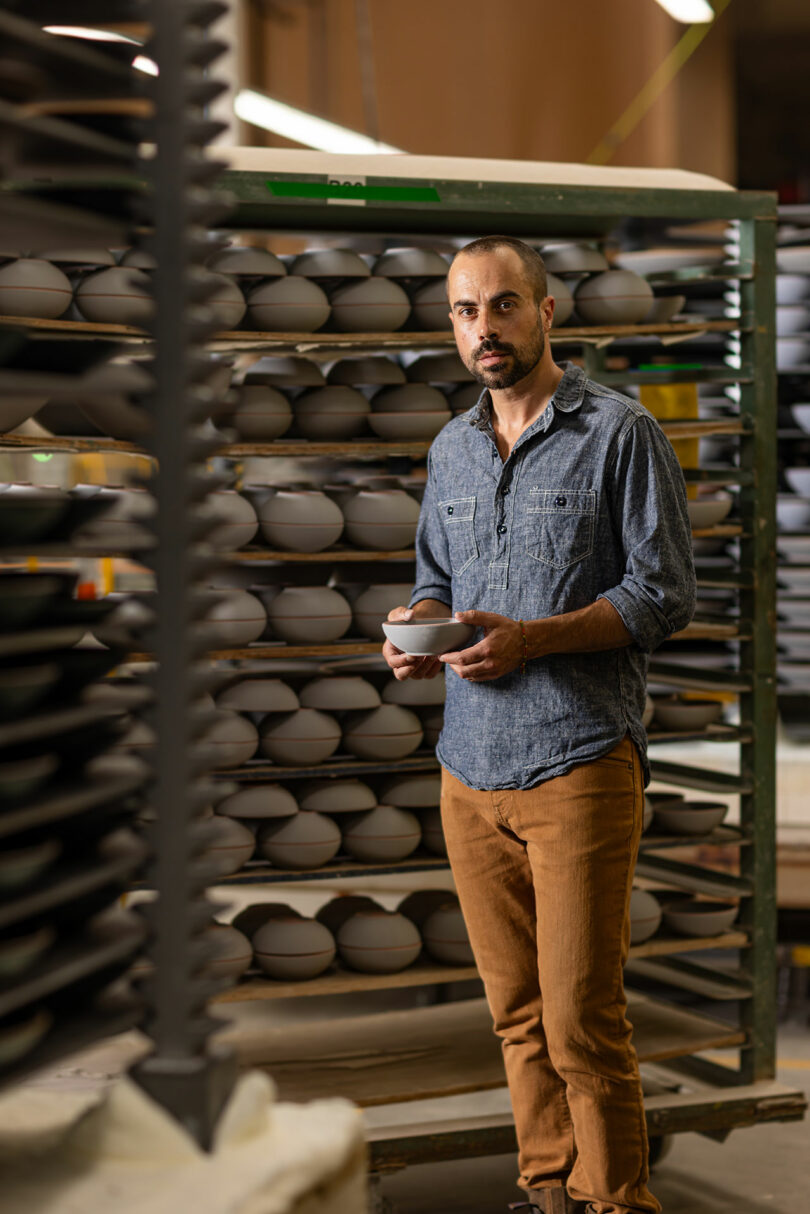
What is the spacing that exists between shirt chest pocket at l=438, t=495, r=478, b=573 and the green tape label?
0.72 meters

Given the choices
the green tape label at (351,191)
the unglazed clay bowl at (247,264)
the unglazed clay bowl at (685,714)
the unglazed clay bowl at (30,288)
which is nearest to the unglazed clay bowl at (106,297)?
the unglazed clay bowl at (30,288)

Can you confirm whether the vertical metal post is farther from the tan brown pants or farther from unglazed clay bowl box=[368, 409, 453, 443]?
the tan brown pants

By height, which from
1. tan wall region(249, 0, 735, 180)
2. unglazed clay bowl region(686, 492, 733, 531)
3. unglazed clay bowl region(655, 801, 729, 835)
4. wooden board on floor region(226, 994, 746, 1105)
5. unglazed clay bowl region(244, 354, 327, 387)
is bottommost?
wooden board on floor region(226, 994, 746, 1105)

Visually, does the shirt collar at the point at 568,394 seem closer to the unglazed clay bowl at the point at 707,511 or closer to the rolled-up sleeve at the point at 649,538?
the rolled-up sleeve at the point at 649,538

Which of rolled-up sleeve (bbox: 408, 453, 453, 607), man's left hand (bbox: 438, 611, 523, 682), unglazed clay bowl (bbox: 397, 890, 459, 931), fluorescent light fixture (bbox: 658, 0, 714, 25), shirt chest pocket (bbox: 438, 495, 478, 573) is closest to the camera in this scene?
man's left hand (bbox: 438, 611, 523, 682)

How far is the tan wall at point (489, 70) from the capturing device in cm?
640

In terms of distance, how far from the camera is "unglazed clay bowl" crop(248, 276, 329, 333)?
9.16 ft

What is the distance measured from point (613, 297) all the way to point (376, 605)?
0.86 metres

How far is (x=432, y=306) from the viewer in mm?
2898

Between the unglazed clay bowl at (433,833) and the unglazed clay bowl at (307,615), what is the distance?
46cm

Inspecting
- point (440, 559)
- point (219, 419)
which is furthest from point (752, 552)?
point (219, 419)

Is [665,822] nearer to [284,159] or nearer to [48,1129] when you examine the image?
[284,159]

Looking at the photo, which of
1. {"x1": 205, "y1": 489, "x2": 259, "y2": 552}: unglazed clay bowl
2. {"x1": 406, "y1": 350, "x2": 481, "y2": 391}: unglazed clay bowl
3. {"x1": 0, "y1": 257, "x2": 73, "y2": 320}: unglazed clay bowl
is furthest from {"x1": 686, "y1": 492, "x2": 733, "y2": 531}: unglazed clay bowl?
{"x1": 0, "y1": 257, "x2": 73, "y2": 320}: unglazed clay bowl

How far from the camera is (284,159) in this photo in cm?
273
